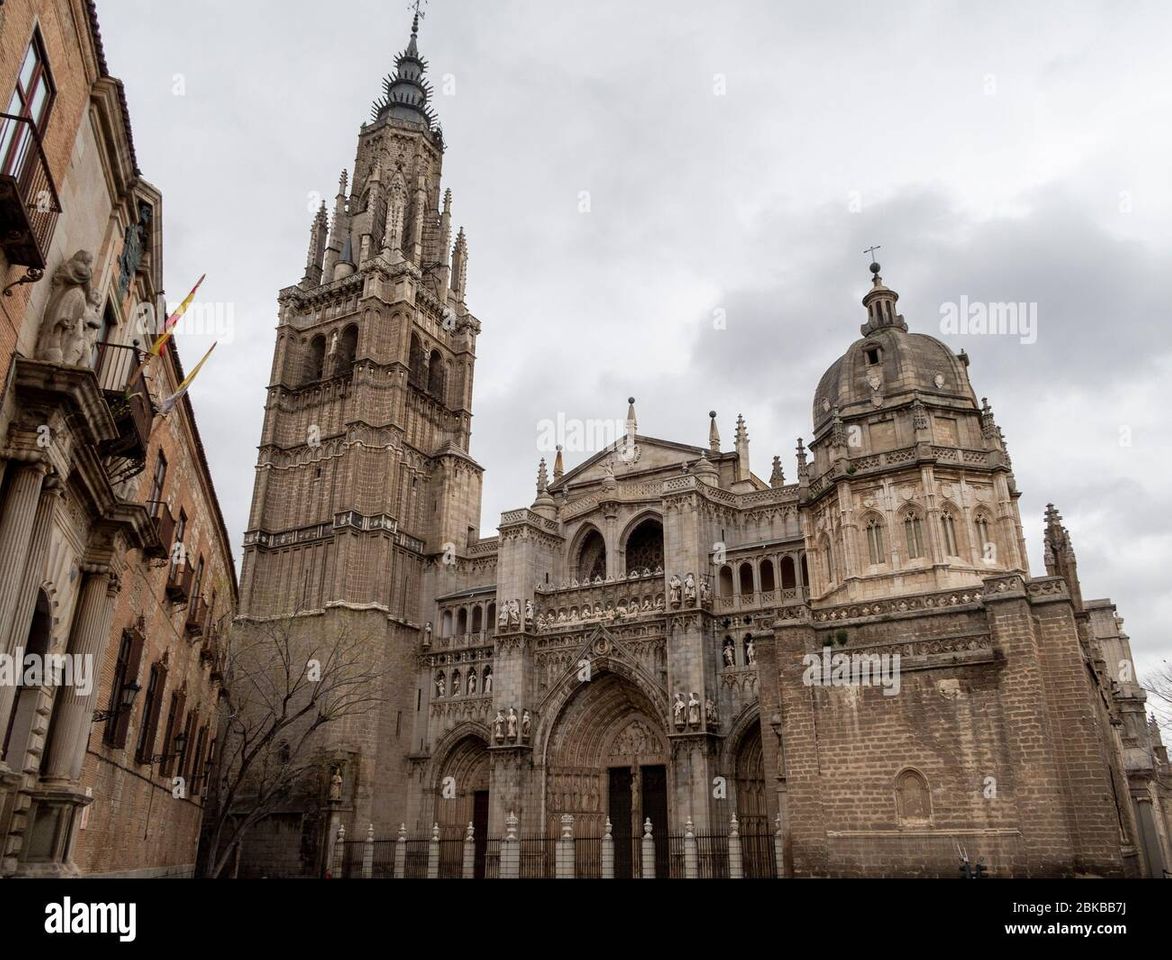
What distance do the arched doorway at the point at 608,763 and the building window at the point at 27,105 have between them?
101ft

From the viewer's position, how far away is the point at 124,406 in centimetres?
1266

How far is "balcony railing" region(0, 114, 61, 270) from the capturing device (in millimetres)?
8797

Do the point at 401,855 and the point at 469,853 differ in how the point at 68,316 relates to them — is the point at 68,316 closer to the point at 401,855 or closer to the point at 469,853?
the point at 469,853

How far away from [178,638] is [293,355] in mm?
33953

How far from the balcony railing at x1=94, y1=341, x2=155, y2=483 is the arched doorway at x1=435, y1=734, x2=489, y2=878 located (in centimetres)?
2953

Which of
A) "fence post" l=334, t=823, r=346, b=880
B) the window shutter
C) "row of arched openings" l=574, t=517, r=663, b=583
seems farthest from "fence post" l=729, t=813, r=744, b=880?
the window shutter

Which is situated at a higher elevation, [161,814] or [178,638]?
[178,638]

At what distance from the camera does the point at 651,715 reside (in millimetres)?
37219

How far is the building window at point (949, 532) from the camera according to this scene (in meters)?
28.1

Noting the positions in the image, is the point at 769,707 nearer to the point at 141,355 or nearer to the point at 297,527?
the point at 141,355

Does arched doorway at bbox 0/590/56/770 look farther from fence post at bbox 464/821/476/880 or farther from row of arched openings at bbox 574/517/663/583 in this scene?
row of arched openings at bbox 574/517/663/583

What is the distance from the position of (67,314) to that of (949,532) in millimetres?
25476
